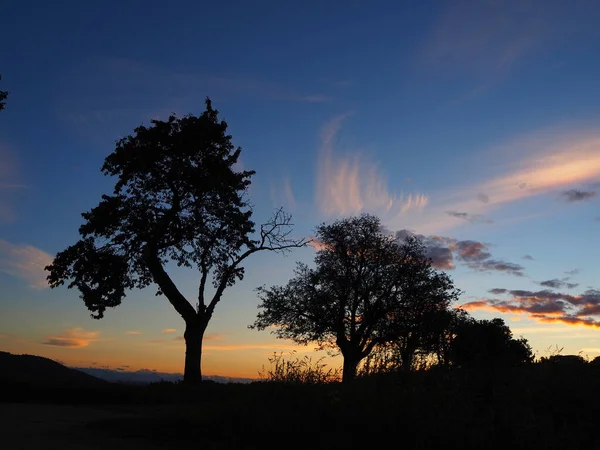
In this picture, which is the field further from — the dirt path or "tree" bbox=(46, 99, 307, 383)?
"tree" bbox=(46, 99, 307, 383)

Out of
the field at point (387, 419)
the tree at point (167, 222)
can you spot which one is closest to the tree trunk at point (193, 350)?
the tree at point (167, 222)

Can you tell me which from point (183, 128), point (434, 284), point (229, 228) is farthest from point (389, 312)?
point (183, 128)

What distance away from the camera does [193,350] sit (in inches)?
995

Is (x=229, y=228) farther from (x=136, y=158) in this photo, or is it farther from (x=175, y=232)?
(x=136, y=158)

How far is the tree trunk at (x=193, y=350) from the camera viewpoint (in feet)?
81.2

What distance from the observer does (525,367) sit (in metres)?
11.0

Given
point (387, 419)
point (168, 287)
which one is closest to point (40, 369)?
point (168, 287)

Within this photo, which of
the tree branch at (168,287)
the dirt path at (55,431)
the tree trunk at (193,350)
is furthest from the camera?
the tree branch at (168,287)

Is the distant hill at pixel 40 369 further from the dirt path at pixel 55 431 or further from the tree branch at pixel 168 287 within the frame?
the dirt path at pixel 55 431

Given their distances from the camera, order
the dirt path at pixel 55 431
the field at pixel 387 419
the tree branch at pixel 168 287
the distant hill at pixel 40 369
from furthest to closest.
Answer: the tree branch at pixel 168 287
the distant hill at pixel 40 369
the dirt path at pixel 55 431
the field at pixel 387 419

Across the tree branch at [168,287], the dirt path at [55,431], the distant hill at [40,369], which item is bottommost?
the dirt path at [55,431]

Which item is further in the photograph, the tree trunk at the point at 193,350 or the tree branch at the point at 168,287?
the tree branch at the point at 168,287

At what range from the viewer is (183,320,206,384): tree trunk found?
974 inches

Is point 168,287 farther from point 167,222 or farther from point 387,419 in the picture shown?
point 387,419
